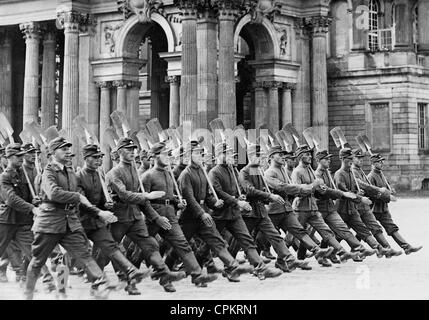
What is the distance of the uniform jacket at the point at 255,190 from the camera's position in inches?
568

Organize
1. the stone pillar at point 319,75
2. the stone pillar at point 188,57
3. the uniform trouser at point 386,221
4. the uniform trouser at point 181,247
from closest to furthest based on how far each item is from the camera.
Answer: the uniform trouser at point 181,247
the uniform trouser at point 386,221
the stone pillar at point 188,57
the stone pillar at point 319,75

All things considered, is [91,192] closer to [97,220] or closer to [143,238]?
[97,220]

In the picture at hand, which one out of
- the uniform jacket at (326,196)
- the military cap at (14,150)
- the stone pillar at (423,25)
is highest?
the stone pillar at (423,25)

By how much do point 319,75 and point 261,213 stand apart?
73.9ft

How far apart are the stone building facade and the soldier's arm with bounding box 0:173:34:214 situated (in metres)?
17.2

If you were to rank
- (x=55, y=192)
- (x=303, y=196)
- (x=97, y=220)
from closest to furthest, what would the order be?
(x=55, y=192), (x=97, y=220), (x=303, y=196)

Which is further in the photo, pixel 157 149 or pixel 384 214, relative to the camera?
pixel 384 214

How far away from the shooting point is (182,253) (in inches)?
500

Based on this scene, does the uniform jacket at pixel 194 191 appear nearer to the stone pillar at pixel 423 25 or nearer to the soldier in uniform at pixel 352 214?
the soldier in uniform at pixel 352 214

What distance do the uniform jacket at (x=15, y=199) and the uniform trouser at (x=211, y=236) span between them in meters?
2.29

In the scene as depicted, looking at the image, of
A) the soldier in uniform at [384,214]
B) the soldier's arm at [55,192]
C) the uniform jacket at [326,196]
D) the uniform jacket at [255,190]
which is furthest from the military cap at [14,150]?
the soldier in uniform at [384,214]

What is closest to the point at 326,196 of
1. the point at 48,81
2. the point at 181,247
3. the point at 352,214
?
the point at 352,214

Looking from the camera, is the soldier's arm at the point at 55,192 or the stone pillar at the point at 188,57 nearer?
the soldier's arm at the point at 55,192

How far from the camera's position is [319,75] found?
3631 cm
